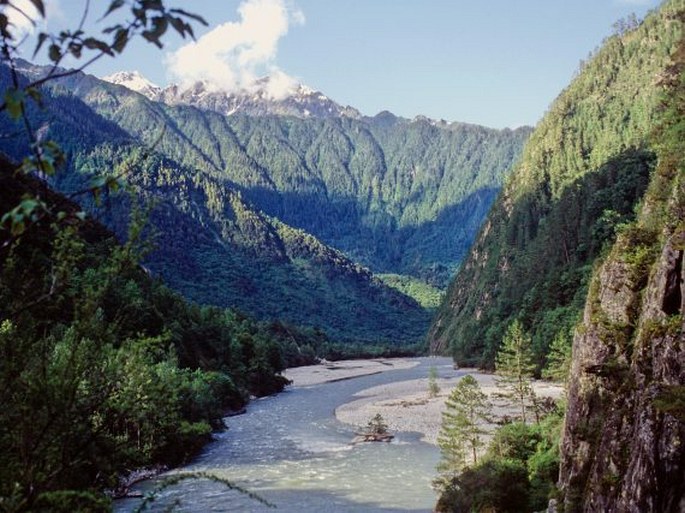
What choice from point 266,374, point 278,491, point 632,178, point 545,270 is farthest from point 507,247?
point 278,491

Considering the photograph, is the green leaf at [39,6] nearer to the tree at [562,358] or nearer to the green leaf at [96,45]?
the green leaf at [96,45]

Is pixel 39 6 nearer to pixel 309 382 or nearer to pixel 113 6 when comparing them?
pixel 113 6

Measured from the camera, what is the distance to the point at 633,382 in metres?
20.1

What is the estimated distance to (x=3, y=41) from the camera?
4629 mm

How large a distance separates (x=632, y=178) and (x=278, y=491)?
99.8 meters

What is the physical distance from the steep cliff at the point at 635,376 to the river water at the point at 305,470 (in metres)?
13.0

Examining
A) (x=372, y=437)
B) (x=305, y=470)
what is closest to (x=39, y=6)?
(x=305, y=470)

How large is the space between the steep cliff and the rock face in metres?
0.03

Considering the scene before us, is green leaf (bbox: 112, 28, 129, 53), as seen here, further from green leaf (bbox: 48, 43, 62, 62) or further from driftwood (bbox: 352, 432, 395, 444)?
driftwood (bbox: 352, 432, 395, 444)

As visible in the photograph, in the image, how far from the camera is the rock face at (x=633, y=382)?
15.5 m

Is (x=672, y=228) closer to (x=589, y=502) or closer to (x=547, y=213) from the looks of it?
(x=589, y=502)

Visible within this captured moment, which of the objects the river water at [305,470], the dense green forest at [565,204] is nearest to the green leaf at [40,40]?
the river water at [305,470]

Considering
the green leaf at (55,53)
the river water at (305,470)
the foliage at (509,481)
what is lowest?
the river water at (305,470)

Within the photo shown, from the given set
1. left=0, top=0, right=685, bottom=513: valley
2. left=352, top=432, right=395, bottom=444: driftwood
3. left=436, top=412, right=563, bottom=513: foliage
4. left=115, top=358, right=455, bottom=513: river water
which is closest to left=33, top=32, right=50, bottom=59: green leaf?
left=0, top=0, right=685, bottom=513: valley
